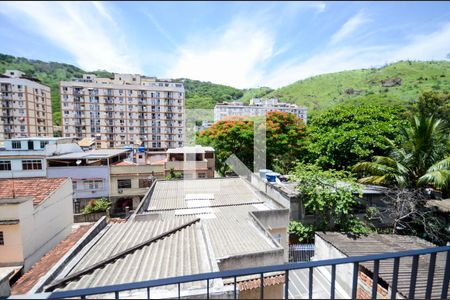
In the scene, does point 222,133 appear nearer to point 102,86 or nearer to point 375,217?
point 375,217

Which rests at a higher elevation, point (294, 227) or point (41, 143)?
point (41, 143)

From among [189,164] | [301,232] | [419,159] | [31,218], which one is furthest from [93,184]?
[419,159]

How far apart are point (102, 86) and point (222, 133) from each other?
21.8 metres

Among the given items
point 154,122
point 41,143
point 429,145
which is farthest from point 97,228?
point 154,122

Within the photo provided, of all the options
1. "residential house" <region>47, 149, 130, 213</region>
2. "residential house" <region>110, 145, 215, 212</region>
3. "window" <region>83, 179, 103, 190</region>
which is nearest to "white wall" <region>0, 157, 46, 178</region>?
"residential house" <region>47, 149, 130, 213</region>

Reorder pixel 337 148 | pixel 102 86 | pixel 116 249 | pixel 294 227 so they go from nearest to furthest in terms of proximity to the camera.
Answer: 1. pixel 116 249
2. pixel 294 227
3. pixel 337 148
4. pixel 102 86

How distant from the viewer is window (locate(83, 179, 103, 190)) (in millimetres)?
14226

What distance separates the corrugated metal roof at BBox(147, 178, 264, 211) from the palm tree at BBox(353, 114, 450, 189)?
472 cm

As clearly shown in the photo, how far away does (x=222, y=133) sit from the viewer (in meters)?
16.9

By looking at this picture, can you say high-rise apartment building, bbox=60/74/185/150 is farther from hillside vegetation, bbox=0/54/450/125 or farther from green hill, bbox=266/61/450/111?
green hill, bbox=266/61/450/111

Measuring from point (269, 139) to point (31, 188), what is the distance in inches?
532

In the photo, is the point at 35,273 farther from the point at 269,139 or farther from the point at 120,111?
the point at 120,111

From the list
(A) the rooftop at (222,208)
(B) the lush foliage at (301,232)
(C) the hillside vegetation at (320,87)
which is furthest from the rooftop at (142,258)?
(C) the hillside vegetation at (320,87)

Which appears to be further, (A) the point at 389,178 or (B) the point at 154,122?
(B) the point at 154,122
